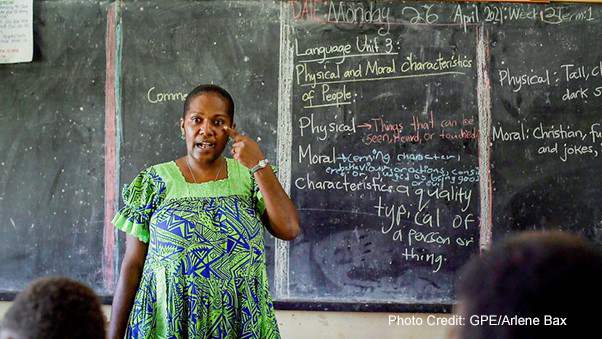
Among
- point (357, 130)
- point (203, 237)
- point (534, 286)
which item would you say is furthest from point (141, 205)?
point (357, 130)

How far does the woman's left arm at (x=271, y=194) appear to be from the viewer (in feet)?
5.93

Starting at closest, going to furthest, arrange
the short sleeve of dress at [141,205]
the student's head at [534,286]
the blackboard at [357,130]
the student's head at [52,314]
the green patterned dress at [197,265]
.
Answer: the student's head at [534,286]
the student's head at [52,314]
the green patterned dress at [197,265]
the short sleeve of dress at [141,205]
the blackboard at [357,130]

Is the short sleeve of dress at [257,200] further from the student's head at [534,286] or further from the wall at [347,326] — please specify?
the wall at [347,326]

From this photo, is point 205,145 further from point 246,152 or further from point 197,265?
point 197,265

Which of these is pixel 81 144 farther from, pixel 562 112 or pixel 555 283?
pixel 555 283

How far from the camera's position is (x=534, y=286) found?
676 mm

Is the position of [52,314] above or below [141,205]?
below

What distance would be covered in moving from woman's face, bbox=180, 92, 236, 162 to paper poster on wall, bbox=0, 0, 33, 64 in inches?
66.0

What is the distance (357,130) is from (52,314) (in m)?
2.20

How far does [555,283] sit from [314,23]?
2565 millimetres

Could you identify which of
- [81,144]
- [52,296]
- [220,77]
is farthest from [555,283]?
[81,144]

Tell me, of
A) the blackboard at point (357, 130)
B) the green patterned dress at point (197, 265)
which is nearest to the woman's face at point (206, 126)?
the green patterned dress at point (197, 265)

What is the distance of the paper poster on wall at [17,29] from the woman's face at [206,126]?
1.68 m

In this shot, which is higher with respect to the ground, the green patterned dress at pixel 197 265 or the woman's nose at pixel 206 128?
the woman's nose at pixel 206 128
